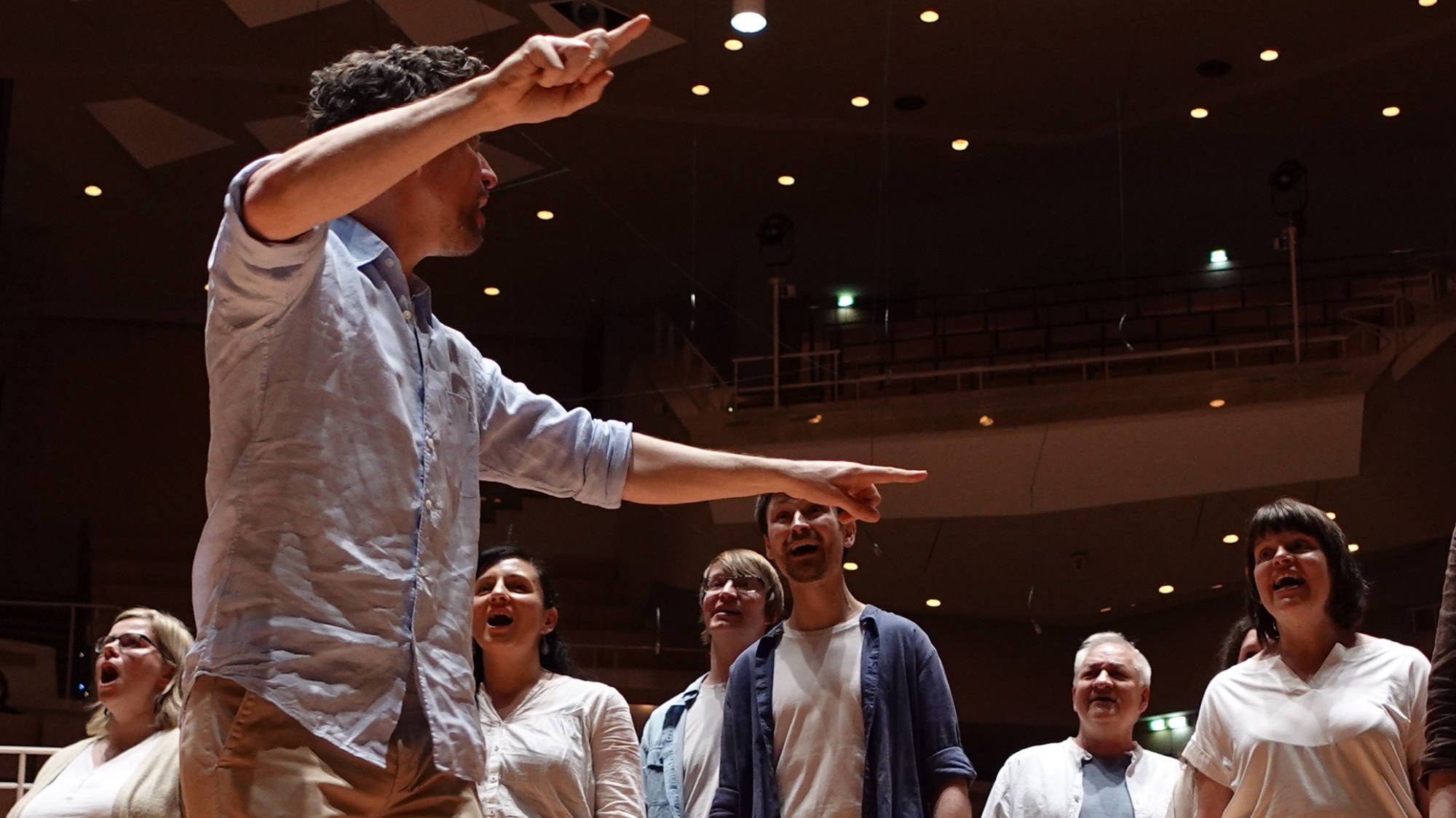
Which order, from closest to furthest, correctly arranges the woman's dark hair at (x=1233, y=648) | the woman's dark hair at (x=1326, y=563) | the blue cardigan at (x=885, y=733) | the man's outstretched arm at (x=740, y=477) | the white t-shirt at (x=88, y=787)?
the man's outstretched arm at (x=740, y=477)
the blue cardigan at (x=885, y=733)
the woman's dark hair at (x=1326, y=563)
the white t-shirt at (x=88, y=787)
the woman's dark hair at (x=1233, y=648)

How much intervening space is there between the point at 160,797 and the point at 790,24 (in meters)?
6.25

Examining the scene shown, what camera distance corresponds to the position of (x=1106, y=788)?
13.1ft

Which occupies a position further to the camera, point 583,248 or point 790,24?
point 583,248

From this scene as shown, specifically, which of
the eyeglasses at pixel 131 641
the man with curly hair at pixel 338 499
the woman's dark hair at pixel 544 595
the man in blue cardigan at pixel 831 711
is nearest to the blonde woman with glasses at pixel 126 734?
the eyeglasses at pixel 131 641

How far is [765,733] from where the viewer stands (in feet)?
10.0

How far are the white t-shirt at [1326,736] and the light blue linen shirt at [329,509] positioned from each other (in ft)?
6.69

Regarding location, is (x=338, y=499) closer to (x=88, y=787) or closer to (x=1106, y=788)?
(x=88, y=787)

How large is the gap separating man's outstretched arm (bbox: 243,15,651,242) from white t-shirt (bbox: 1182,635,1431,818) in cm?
221

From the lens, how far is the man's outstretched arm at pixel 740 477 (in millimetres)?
1766

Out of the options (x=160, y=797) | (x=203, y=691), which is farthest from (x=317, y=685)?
(x=160, y=797)

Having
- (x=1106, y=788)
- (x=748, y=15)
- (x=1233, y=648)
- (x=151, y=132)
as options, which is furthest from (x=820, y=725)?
(x=151, y=132)

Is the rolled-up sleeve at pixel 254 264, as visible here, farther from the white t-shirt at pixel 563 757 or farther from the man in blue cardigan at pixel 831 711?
the white t-shirt at pixel 563 757

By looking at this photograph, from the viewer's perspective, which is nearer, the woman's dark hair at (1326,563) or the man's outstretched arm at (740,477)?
the man's outstretched arm at (740,477)

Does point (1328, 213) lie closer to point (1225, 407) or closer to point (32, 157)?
point (1225, 407)
